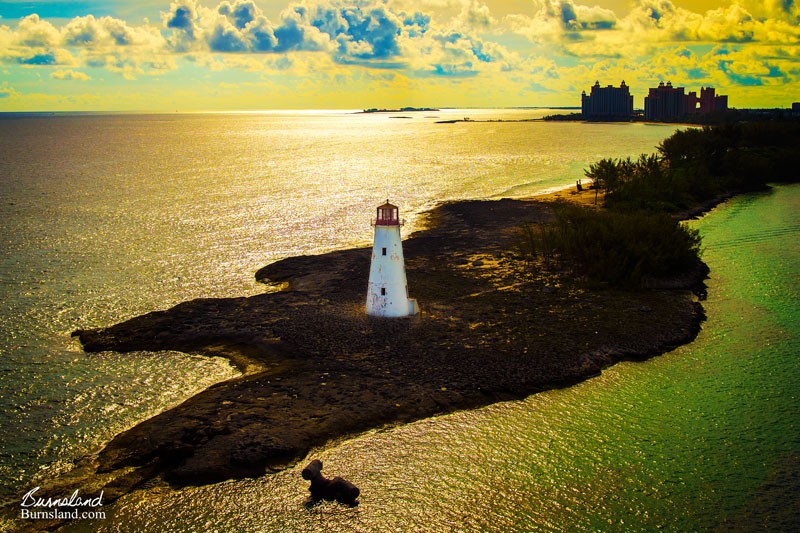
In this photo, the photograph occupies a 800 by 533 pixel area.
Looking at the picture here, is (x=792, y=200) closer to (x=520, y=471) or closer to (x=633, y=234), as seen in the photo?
(x=633, y=234)

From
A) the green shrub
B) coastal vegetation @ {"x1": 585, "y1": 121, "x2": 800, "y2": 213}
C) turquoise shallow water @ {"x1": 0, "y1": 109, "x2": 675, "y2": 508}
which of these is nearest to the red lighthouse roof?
turquoise shallow water @ {"x1": 0, "y1": 109, "x2": 675, "y2": 508}

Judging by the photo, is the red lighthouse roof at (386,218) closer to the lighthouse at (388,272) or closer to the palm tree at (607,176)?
the lighthouse at (388,272)

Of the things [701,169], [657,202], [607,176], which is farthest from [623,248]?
[701,169]

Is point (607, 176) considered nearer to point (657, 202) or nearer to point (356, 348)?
point (657, 202)

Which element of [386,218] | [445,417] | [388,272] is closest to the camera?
[445,417]

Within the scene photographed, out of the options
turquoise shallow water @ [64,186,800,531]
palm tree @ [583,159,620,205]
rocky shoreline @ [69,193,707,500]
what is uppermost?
palm tree @ [583,159,620,205]

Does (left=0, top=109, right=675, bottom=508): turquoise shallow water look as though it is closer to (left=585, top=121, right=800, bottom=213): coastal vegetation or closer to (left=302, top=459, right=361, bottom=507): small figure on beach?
(left=302, top=459, right=361, bottom=507): small figure on beach
